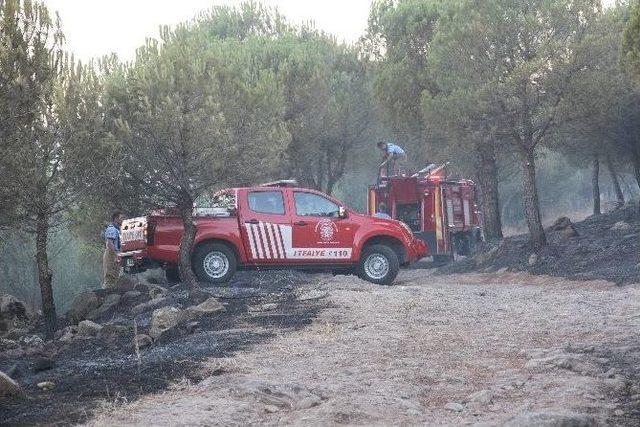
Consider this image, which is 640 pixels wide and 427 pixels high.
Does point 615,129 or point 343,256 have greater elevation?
point 615,129

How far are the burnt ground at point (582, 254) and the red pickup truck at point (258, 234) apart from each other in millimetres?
5039

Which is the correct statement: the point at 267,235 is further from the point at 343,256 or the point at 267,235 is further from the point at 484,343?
the point at 484,343

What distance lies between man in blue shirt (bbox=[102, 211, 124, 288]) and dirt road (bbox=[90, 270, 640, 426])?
6819 mm

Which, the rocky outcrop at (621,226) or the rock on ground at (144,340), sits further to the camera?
the rocky outcrop at (621,226)

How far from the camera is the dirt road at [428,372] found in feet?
23.0

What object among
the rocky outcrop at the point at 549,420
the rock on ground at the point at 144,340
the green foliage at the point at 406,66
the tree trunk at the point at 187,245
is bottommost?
the rocky outcrop at the point at 549,420

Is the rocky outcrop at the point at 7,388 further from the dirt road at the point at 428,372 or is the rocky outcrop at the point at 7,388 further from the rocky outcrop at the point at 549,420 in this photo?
the rocky outcrop at the point at 549,420

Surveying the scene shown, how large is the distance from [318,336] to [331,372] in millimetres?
2308

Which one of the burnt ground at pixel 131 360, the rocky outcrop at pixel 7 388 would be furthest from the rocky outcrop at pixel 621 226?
the rocky outcrop at pixel 7 388

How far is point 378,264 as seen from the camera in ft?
62.8

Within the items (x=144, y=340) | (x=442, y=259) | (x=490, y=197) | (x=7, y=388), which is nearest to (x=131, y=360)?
(x=144, y=340)

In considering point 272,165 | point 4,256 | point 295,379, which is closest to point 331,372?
point 295,379

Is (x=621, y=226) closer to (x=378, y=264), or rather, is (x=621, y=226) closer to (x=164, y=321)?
(x=378, y=264)

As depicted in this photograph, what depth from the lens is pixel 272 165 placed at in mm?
19578
